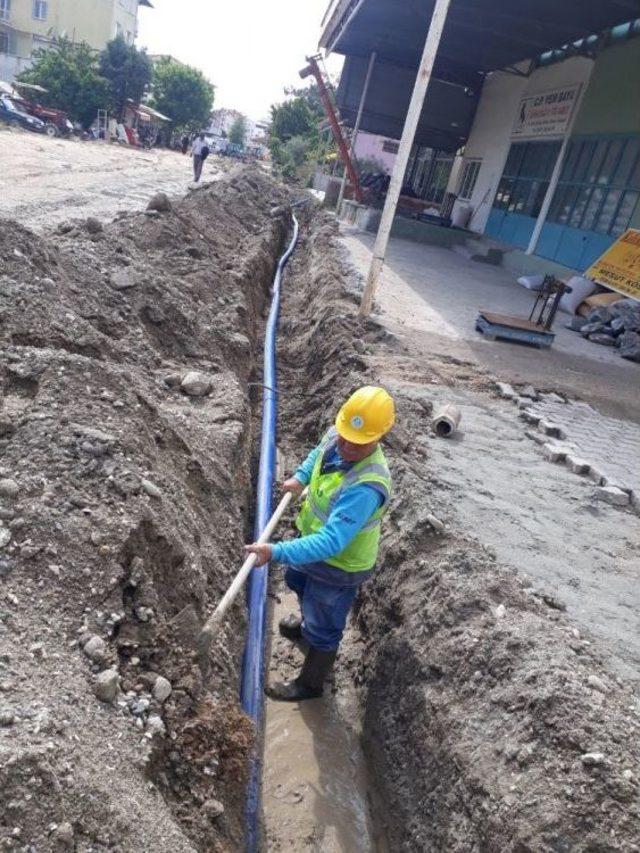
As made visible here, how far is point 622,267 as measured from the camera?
37.9ft

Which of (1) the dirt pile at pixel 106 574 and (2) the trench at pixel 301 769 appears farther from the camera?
(2) the trench at pixel 301 769

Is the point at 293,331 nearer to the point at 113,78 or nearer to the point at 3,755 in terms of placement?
the point at 3,755

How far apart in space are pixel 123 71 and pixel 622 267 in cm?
4132

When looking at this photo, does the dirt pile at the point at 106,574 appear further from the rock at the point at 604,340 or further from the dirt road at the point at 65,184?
the rock at the point at 604,340

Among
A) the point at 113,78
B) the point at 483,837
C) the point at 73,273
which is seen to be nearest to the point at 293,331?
the point at 73,273

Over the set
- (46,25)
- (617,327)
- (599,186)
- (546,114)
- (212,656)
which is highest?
(46,25)

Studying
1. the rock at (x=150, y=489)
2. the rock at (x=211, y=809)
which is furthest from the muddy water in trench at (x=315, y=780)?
the rock at (x=150, y=489)

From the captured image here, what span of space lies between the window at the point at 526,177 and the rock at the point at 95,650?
55.8ft

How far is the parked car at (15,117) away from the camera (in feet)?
105

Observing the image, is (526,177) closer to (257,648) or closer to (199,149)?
(199,149)

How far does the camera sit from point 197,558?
3562 mm

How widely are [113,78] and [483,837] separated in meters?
49.2

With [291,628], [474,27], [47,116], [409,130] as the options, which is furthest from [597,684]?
[47,116]

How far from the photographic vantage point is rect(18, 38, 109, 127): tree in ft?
126
